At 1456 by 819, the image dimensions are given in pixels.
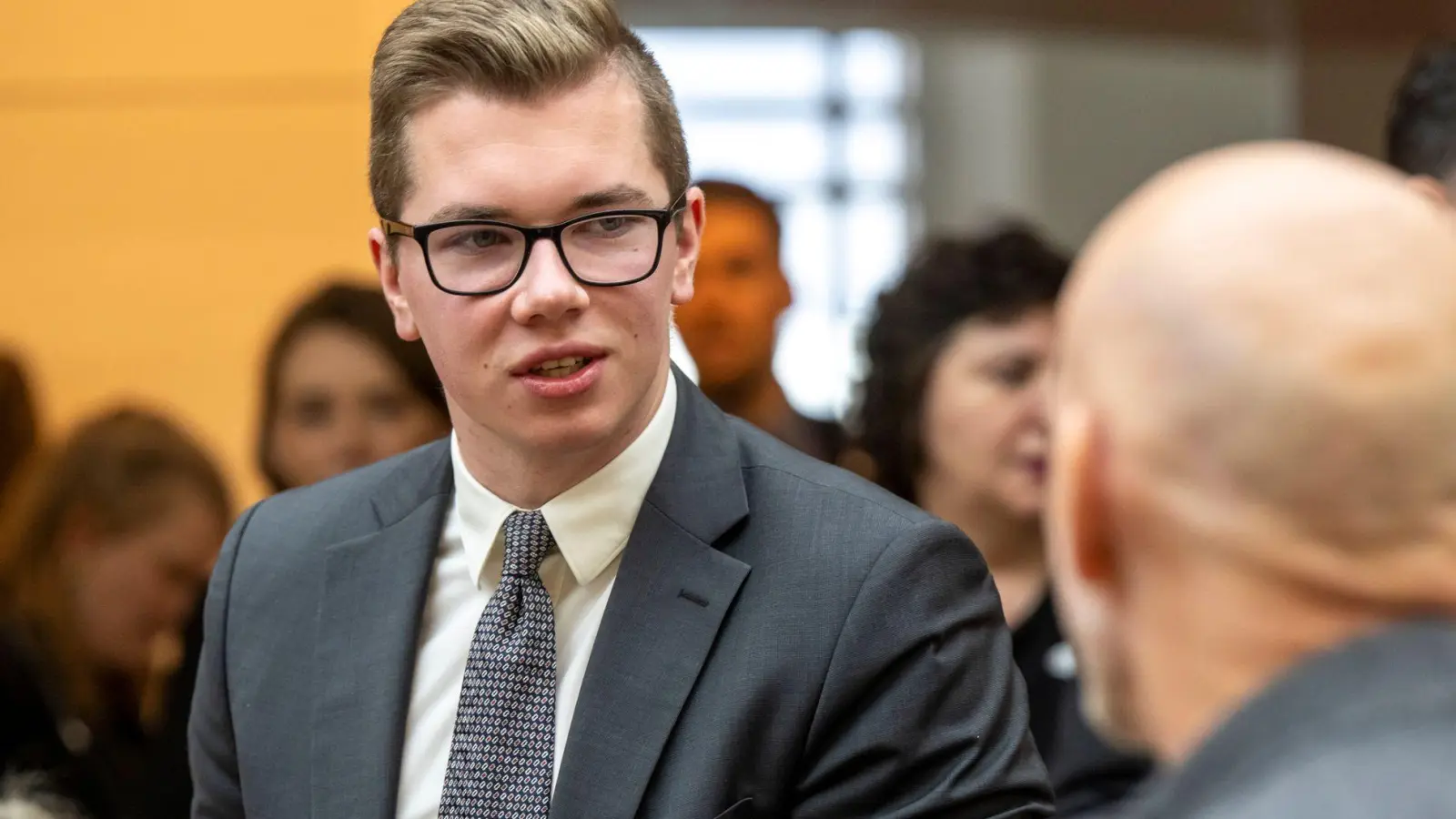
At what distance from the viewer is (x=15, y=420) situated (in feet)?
14.3

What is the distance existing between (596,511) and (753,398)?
214 centimetres

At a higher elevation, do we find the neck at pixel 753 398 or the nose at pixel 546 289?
the nose at pixel 546 289

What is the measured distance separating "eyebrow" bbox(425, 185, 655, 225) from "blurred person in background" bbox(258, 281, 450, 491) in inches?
63.2

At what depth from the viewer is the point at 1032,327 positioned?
3777mm

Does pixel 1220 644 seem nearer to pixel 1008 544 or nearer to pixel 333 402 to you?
pixel 1008 544

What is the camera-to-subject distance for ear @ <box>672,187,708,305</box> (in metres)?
2.22

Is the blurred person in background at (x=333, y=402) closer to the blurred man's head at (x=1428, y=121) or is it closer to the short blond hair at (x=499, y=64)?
the short blond hair at (x=499, y=64)

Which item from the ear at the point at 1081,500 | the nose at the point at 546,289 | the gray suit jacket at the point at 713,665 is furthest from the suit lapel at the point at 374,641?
the ear at the point at 1081,500

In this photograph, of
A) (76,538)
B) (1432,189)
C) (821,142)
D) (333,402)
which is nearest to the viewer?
(1432,189)

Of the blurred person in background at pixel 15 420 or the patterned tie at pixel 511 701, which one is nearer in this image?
the patterned tie at pixel 511 701

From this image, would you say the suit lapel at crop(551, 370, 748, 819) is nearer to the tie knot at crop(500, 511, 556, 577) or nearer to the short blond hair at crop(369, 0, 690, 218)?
the tie knot at crop(500, 511, 556, 577)

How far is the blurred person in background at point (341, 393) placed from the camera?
3662mm

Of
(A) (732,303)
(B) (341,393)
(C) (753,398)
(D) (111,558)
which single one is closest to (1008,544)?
(C) (753,398)

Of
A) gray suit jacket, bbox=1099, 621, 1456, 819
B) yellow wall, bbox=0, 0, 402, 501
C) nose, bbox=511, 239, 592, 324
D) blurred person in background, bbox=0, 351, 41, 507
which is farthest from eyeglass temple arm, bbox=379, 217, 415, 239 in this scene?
yellow wall, bbox=0, 0, 402, 501
